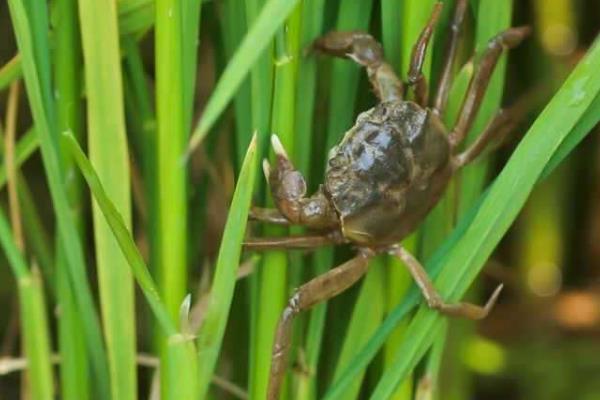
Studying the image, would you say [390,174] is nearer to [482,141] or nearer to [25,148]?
[482,141]

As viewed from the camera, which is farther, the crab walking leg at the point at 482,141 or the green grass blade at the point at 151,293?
the crab walking leg at the point at 482,141

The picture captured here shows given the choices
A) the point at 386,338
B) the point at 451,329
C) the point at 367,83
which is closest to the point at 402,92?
the point at 367,83

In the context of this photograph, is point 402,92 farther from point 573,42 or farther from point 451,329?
point 573,42

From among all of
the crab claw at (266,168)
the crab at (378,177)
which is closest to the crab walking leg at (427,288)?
the crab at (378,177)

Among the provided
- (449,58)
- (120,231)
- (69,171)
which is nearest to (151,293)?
(120,231)

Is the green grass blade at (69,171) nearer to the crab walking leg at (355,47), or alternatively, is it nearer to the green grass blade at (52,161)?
the green grass blade at (52,161)

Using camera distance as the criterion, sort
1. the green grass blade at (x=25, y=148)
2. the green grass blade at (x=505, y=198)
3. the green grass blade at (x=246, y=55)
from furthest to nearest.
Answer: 1. the green grass blade at (x=25, y=148)
2. the green grass blade at (x=505, y=198)
3. the green grass blade at (x=246, y=55)
